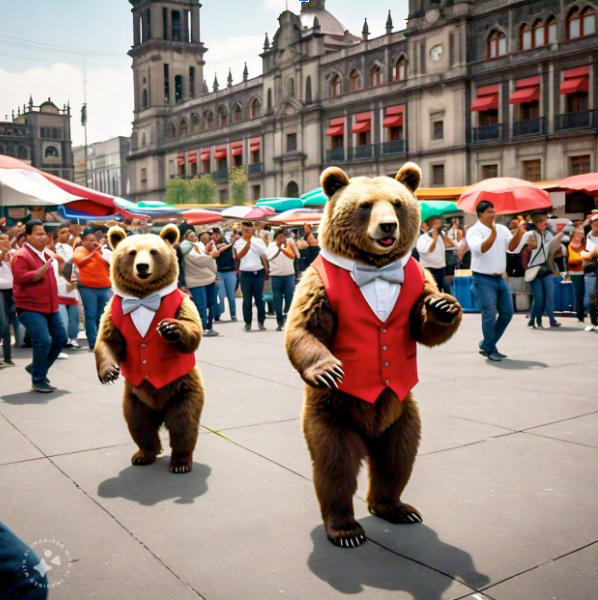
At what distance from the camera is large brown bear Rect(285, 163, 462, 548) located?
122 inches

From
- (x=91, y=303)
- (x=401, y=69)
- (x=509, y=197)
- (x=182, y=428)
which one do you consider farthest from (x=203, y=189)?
(x=182, y=428)

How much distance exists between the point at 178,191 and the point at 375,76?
19086 mm

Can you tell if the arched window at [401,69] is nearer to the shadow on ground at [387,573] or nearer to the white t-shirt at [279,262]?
the white t-shirt at [279,262]

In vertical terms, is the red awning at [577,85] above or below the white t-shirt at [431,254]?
above

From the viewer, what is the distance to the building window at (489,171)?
3309 centimetres

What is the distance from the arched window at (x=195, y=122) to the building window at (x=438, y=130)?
83.8 ft

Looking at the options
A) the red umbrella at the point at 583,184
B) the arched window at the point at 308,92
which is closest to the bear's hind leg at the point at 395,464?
the red umbrella at the point at 583,184

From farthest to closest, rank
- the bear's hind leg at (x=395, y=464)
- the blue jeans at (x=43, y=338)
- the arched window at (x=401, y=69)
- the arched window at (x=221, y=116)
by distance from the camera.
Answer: the arched window at (x=221, y=116) → the arched window at (x=401, y=69) → the blue jeans at (x=43, y=338) → the bear's hind leg at (x=395, y=464)

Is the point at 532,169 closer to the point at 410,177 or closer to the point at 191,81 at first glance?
the point at 410,177

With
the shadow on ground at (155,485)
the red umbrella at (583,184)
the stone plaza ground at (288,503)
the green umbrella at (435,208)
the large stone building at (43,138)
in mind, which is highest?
the large stone building at (43,138)

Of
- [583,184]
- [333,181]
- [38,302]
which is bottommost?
[38,302]

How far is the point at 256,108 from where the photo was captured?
49.6 m

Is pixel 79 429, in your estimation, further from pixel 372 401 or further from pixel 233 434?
pixel 372 401

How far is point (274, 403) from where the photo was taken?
236 inches
